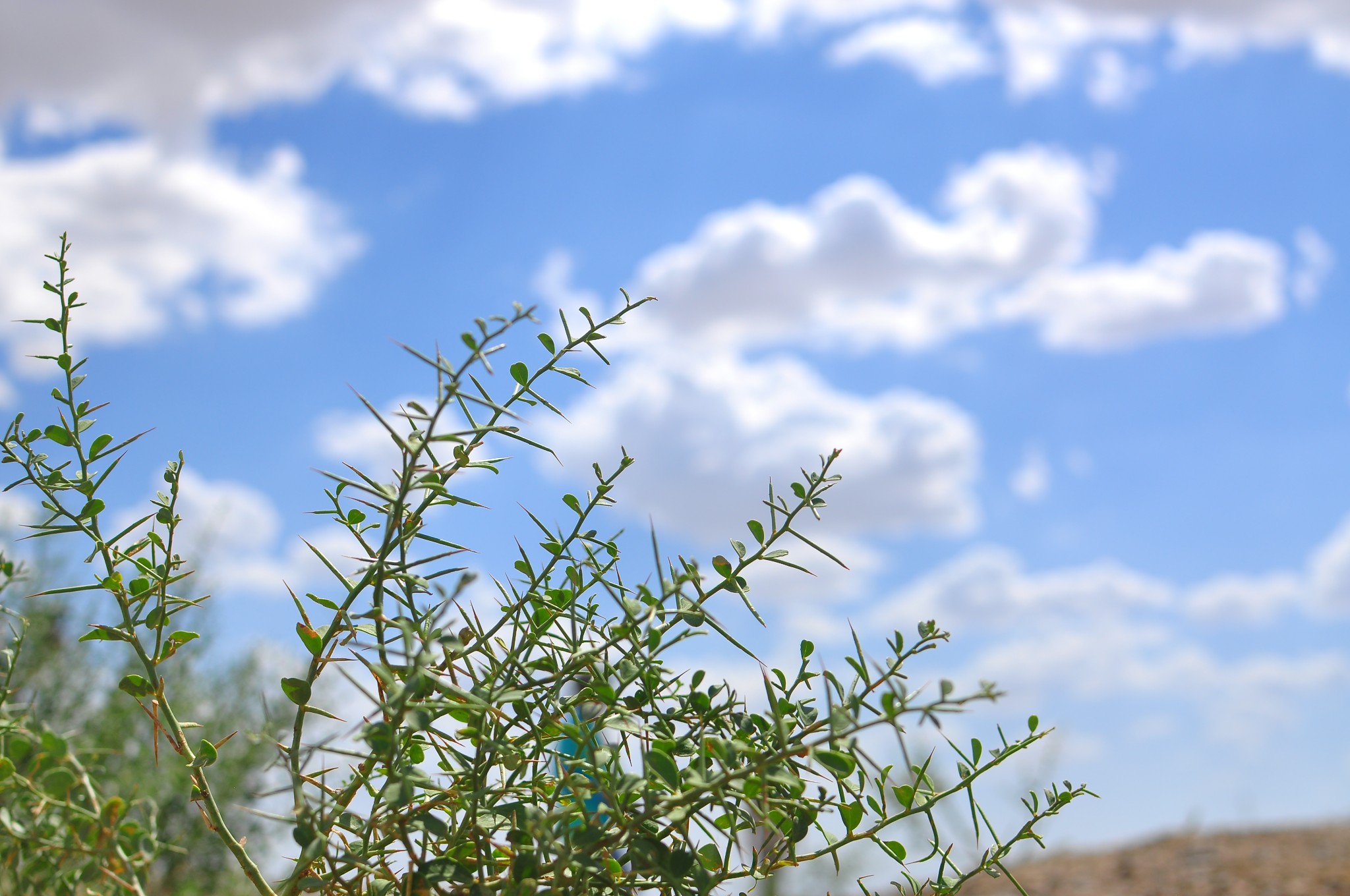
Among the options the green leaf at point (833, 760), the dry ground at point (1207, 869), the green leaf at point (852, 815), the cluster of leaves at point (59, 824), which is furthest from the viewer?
the dry ground at point (1207, 869)

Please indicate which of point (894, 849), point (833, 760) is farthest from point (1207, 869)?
point (833, 760)

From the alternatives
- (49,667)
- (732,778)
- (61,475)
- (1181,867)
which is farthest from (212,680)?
(732,778)

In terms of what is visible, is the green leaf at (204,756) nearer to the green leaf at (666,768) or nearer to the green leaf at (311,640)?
the green leaf at (311,640)

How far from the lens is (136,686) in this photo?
149 centimetres

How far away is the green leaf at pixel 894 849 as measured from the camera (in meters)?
1.43

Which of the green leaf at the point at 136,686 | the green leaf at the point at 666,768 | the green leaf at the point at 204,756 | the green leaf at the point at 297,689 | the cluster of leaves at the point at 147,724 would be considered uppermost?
the cluster of leaves at the point at 147,724

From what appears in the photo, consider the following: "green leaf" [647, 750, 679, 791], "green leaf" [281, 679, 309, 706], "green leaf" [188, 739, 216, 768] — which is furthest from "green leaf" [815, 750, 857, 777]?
"green leaf" [188, 739, 216, 768]

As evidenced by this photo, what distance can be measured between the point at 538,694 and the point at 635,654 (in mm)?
141

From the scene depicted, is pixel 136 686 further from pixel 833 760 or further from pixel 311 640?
pixel 833 760

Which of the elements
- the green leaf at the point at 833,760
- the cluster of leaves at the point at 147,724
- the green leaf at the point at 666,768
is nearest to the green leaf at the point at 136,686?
the green leaf at the point at 666,768

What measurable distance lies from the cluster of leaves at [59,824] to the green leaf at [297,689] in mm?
198

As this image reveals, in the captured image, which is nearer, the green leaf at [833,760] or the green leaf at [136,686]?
the green leaf at [833,760]

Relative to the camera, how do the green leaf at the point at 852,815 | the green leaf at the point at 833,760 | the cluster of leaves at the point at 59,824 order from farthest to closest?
the green leaf at the point at 852,815 < the cluster of leaves at the point at 59,824 < the green leaf at the point at 833,760

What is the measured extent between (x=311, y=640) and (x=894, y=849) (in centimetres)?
79
